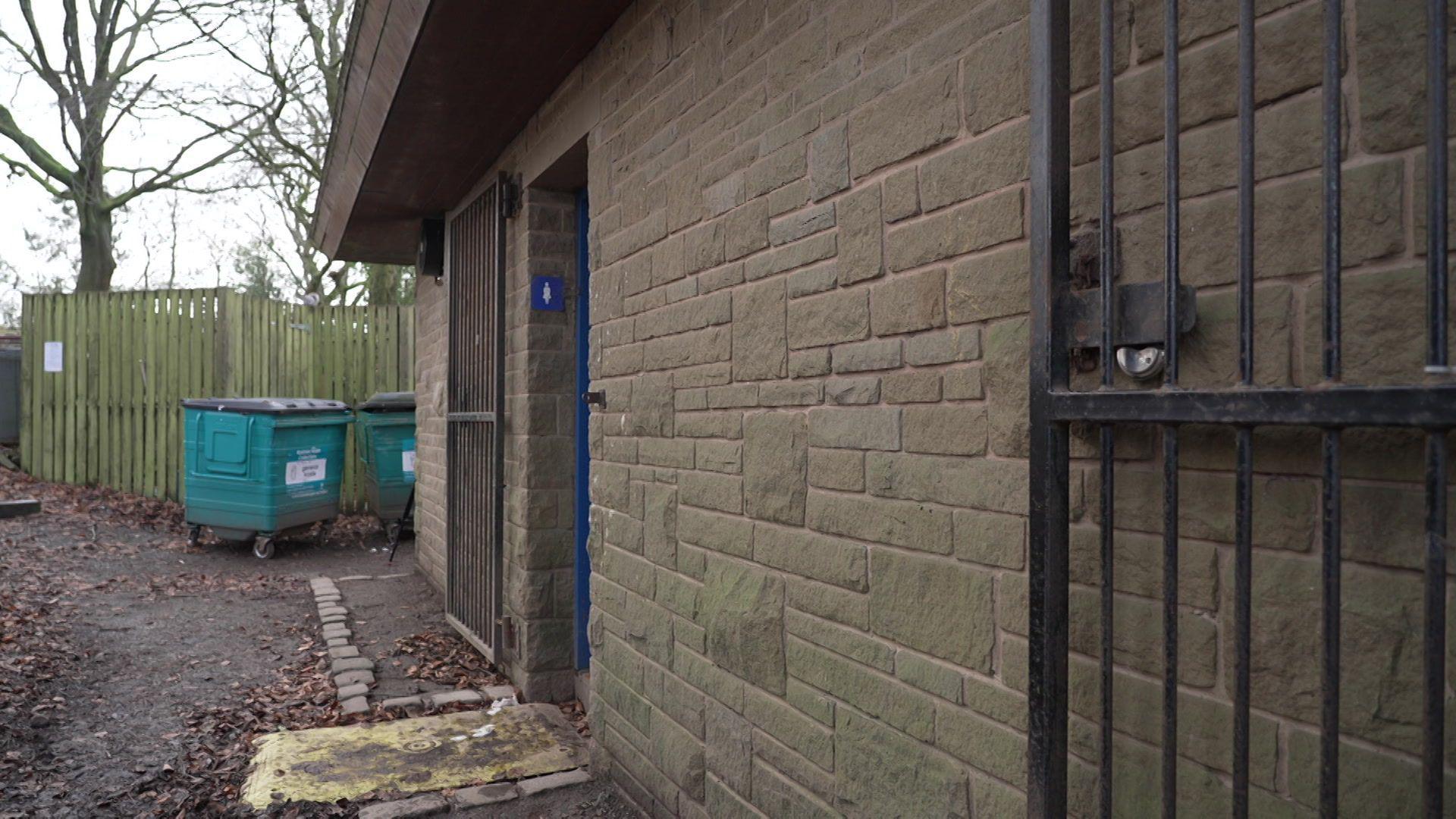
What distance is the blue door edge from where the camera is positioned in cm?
452

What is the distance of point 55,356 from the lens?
35.6 ft

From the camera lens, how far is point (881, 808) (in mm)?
1963

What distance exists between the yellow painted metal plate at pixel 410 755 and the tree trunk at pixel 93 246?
13.8 meters

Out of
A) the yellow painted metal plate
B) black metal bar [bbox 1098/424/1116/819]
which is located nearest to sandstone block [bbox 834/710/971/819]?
black metal bar [bbox 1098/424/1116/819]

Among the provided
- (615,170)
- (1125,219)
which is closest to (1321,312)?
(1125,219)

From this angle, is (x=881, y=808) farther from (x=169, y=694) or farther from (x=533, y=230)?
(x=169, y=694)

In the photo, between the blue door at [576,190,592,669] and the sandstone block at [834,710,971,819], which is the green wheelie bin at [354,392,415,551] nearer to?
the blue door at [576,190,592,669]

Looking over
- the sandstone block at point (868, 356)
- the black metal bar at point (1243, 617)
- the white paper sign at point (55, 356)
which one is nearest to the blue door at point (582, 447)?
the sandstone block at point (868, 356)

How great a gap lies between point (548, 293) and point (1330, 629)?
3864 mm

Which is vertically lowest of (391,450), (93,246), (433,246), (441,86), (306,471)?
(306,471)

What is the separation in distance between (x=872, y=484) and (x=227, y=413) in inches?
312

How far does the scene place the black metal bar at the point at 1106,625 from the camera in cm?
134

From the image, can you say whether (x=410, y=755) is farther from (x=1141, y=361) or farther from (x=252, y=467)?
(x=252, y=467)

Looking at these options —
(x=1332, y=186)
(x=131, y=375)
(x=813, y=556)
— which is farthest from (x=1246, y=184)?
(x=131, y=375)
